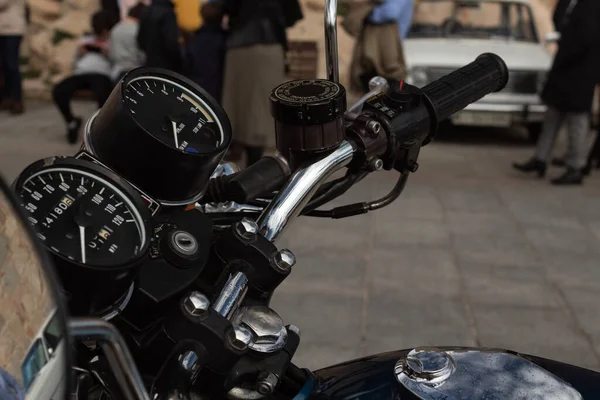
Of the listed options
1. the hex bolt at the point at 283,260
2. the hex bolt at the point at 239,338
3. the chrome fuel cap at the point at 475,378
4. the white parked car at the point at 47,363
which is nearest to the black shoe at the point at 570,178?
the chrome fuel cap at the point at 475,378

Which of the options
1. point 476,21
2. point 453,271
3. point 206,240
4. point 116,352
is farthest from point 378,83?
point 476,21

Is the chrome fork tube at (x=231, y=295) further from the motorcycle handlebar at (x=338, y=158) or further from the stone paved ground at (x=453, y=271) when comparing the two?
the stone paved ground at (x=453, y=271)

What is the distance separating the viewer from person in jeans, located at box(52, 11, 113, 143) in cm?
736

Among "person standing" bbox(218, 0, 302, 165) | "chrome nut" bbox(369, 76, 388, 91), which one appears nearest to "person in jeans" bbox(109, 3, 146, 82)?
"person standing" bbox(218, 0, 302, 165)

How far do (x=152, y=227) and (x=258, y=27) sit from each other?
4905 millimetres

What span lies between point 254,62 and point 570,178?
2.71 metres

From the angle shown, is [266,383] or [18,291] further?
[266,383]

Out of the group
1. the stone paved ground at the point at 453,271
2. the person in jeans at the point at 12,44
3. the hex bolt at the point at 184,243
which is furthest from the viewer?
the person in jeans at the point at 12,44

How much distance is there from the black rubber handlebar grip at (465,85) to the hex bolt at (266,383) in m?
0.52

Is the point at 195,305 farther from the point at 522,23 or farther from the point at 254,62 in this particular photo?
the point at 522,23

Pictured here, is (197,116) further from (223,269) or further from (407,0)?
(407,0)

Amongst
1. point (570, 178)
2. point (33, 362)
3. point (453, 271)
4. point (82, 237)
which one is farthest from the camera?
point (570, 178)

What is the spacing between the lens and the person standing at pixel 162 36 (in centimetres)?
651

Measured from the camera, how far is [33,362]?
69 centimetres
